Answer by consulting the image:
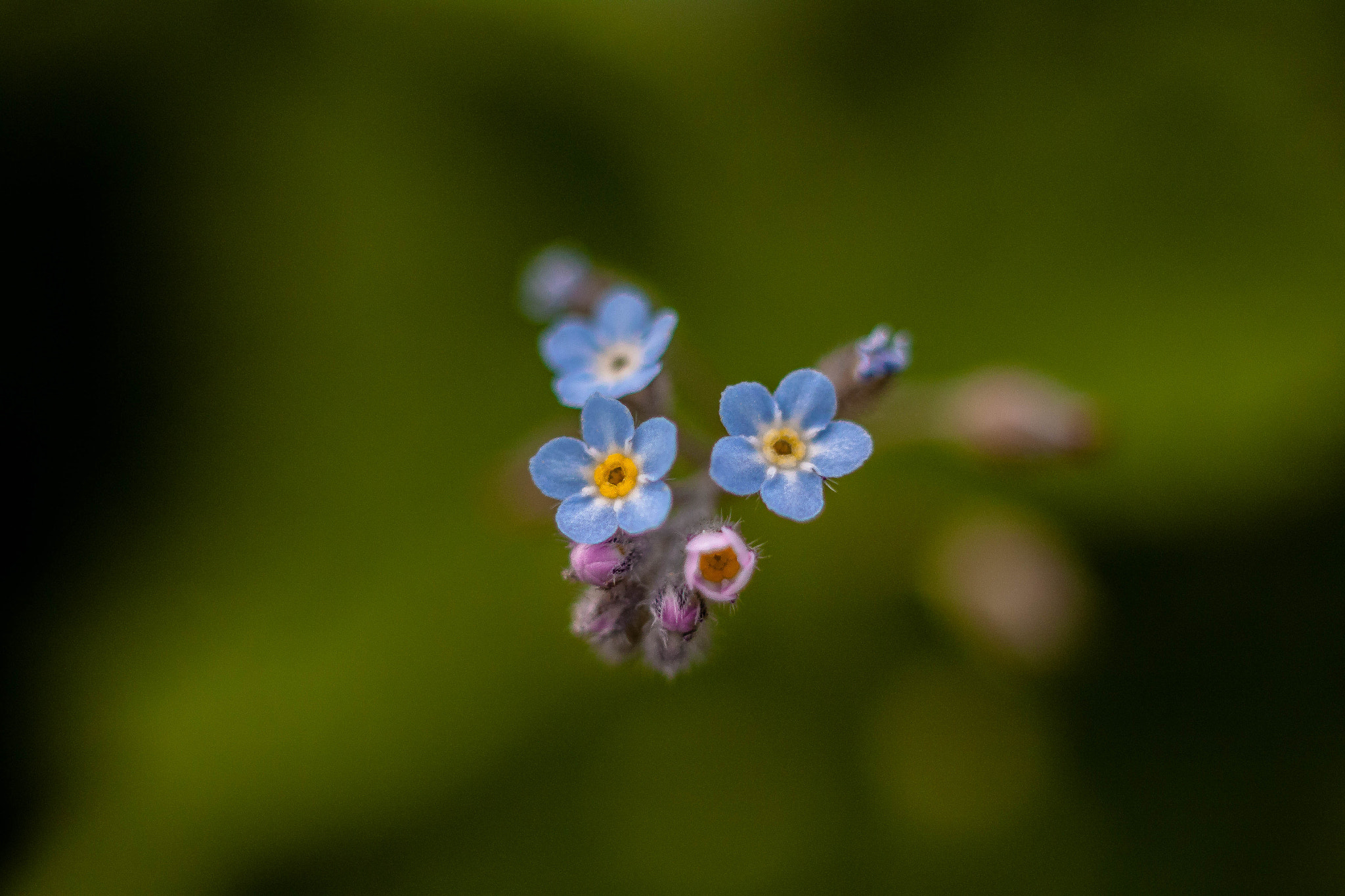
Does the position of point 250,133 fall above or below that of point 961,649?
above

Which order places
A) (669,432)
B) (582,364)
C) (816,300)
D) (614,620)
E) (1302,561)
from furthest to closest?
(816,300) < (1302,561) < (582,364) < (614,620) < (669,432)

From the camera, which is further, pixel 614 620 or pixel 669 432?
pixel 614 620

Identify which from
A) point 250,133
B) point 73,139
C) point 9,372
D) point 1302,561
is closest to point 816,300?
point 1302,561

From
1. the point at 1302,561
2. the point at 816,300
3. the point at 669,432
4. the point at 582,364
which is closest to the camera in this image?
the point at 669,432

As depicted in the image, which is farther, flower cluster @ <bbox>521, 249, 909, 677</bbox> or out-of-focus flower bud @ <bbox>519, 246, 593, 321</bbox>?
out-of-focus flower bud @ <bbox>519, 246, 593, 321</bbox>

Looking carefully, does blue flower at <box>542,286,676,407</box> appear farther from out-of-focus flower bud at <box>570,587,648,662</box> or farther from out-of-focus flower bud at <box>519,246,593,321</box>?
out-of-focus flower bud at <box>519,246,593,321</box>

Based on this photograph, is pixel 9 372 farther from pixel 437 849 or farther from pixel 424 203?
pixel 437 849

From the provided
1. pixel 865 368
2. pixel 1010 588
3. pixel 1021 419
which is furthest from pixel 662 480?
pixel 1010 588

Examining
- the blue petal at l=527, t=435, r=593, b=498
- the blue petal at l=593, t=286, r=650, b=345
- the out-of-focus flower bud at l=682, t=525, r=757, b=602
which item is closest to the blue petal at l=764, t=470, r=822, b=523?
the out-of-focus flower bud at l=682, t=525, r=757, b=602
